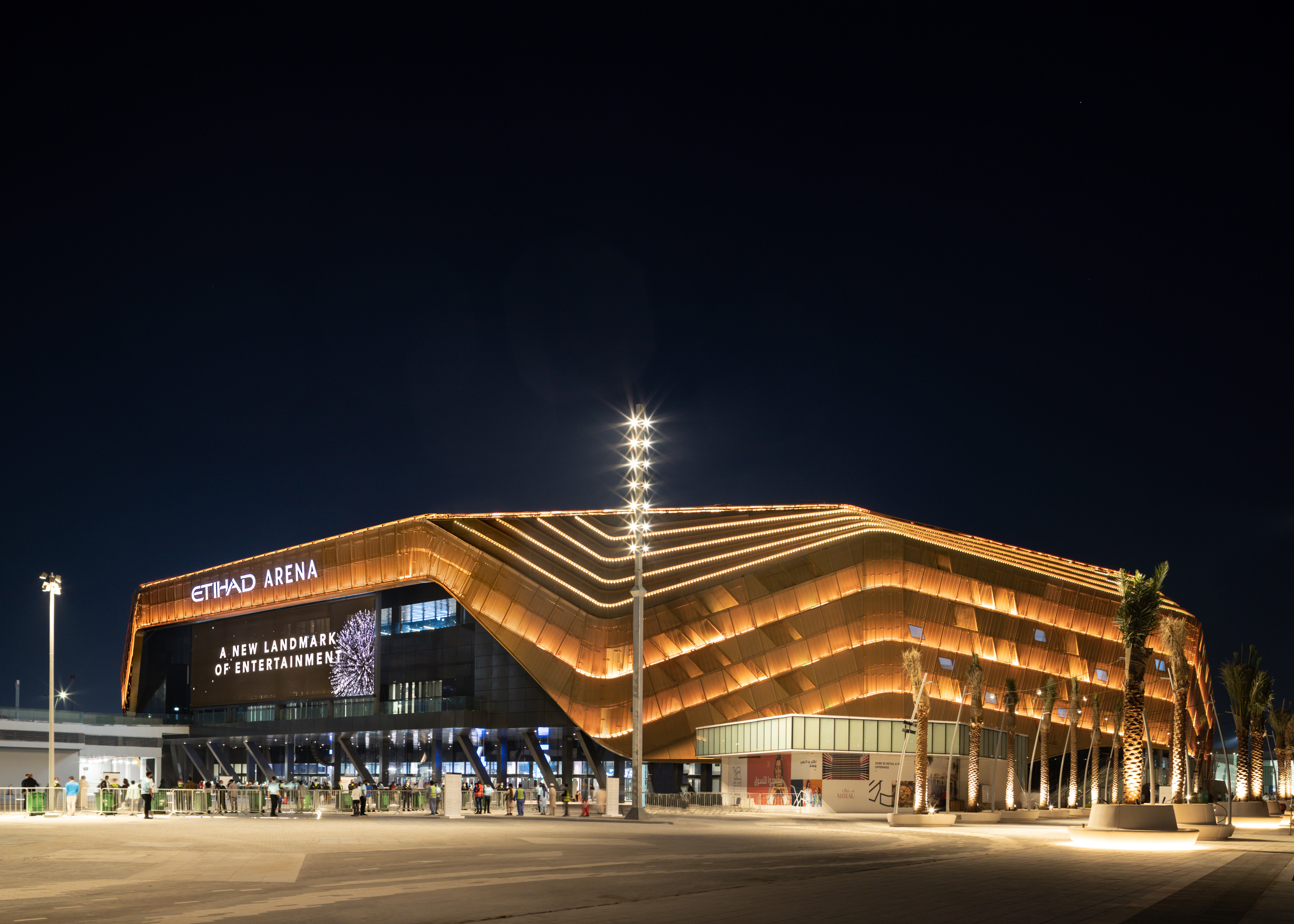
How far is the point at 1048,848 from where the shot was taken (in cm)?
2889

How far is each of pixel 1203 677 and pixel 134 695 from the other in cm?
9417

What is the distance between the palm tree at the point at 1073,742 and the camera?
67750mm

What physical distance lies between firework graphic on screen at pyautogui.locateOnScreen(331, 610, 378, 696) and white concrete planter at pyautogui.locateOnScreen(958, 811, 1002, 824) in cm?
4755

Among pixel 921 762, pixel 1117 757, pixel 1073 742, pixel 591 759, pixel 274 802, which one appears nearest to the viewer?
pixel 274 802

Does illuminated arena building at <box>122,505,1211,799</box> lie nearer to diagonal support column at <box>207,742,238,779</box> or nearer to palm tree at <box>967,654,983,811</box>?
diagonal support column at <box>207,742,238,779</box>

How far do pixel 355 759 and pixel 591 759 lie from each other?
849 inches

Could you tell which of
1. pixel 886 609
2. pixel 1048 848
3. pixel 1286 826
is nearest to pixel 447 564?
pixel 886 609

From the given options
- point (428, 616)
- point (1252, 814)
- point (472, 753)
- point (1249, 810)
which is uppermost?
point (428, 616)

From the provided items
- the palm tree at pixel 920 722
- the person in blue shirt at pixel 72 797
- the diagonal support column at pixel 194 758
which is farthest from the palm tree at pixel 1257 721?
the diagonal support column at pixel 194 758

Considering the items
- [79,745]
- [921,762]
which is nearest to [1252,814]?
[921,762]

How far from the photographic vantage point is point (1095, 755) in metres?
75.2

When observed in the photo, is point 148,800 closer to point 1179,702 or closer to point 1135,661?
point 1135,661

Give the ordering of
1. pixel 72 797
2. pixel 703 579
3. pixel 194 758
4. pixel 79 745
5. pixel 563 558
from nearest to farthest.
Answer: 1. pixel 72 797
2. pixel 703 579
3. pixel 563 558
4. pixel 79 745
5. pixel 194 758

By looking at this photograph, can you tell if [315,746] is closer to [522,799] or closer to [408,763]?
[408,763]
